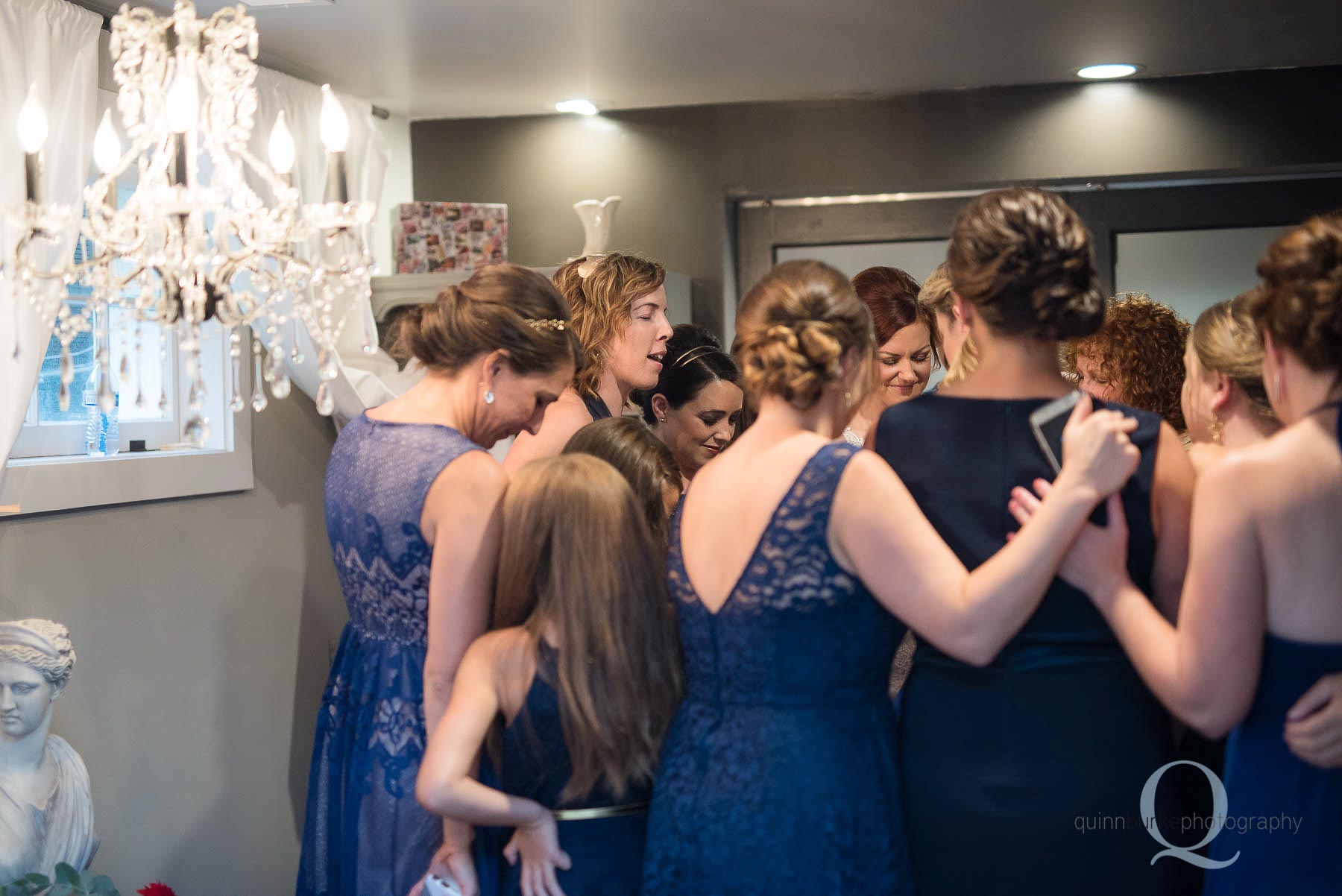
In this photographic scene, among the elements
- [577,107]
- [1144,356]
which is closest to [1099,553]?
[1144,356]

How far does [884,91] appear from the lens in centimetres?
392

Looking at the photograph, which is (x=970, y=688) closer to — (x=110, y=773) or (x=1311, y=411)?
(x=1311, y=411)

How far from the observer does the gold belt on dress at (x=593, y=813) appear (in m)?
1.52

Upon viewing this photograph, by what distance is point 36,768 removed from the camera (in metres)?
2.34

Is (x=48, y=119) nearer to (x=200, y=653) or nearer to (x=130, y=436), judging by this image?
(x=130, y=436)

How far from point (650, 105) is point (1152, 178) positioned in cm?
164

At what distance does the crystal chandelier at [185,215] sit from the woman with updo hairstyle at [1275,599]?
1187 millimetres

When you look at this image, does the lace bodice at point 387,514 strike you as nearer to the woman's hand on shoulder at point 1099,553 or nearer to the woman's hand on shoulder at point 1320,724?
the woman's hand on shoulder at point 1099,553

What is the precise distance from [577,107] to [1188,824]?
10.4ft

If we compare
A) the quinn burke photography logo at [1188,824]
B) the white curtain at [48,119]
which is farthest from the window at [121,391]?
the quinn burke photography logo at [1188,824]

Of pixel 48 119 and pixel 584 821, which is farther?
pixel 48 119

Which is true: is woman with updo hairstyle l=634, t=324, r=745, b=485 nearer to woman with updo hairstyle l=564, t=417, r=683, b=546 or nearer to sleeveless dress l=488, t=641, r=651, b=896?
woman with updo hairstyle l=564, t=417, r=683, b=546

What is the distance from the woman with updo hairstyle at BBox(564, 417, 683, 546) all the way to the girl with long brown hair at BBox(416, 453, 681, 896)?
0.25 meters

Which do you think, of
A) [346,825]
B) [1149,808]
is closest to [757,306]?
[1149,808]
